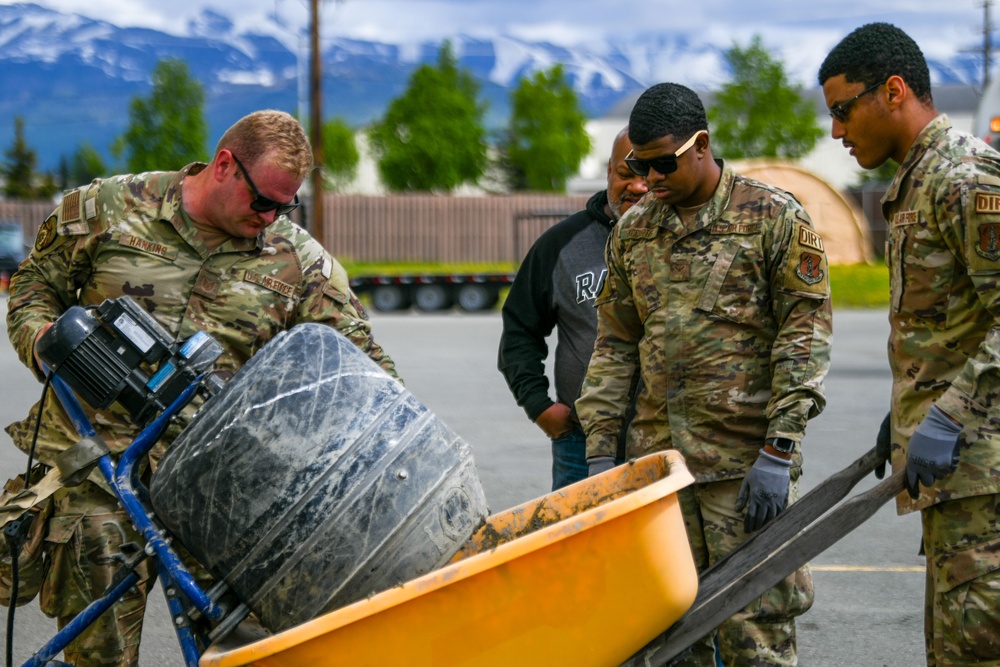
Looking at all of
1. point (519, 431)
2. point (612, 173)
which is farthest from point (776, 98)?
point (612, 173)

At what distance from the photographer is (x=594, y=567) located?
235cm

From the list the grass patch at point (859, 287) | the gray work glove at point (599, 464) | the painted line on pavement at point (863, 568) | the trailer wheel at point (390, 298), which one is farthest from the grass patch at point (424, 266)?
the gray work glove at point (599, 464)

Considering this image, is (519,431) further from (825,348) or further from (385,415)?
(385,415)

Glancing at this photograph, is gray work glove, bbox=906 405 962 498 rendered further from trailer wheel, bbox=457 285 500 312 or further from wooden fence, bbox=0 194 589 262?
wooden fence, bbox=0 194 589 262

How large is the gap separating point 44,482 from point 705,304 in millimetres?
1860

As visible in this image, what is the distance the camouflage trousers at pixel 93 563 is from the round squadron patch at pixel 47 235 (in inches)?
28.3

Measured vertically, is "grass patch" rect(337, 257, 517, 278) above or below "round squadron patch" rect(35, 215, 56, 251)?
below

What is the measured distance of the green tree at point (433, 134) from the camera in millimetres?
54719

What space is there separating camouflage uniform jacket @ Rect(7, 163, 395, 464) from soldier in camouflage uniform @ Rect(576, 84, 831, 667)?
837 mm

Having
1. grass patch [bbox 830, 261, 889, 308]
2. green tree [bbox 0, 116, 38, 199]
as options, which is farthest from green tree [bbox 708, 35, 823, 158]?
green tree [bbox 0, 116, 38, 199]

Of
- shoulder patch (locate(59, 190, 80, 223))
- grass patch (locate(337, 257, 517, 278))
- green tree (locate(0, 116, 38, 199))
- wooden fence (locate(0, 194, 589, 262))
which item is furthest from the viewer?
green tree (locate(0, 116, 38, 199))

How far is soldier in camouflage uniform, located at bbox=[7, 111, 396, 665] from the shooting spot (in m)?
3.20

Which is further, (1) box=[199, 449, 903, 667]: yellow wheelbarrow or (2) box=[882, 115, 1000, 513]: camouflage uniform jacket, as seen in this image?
(2) box=[882, 115, 1000, 513]: camouflage uniform jacket

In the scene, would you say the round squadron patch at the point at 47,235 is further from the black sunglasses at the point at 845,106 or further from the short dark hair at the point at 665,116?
the black sunglasses at the point at 845,106
